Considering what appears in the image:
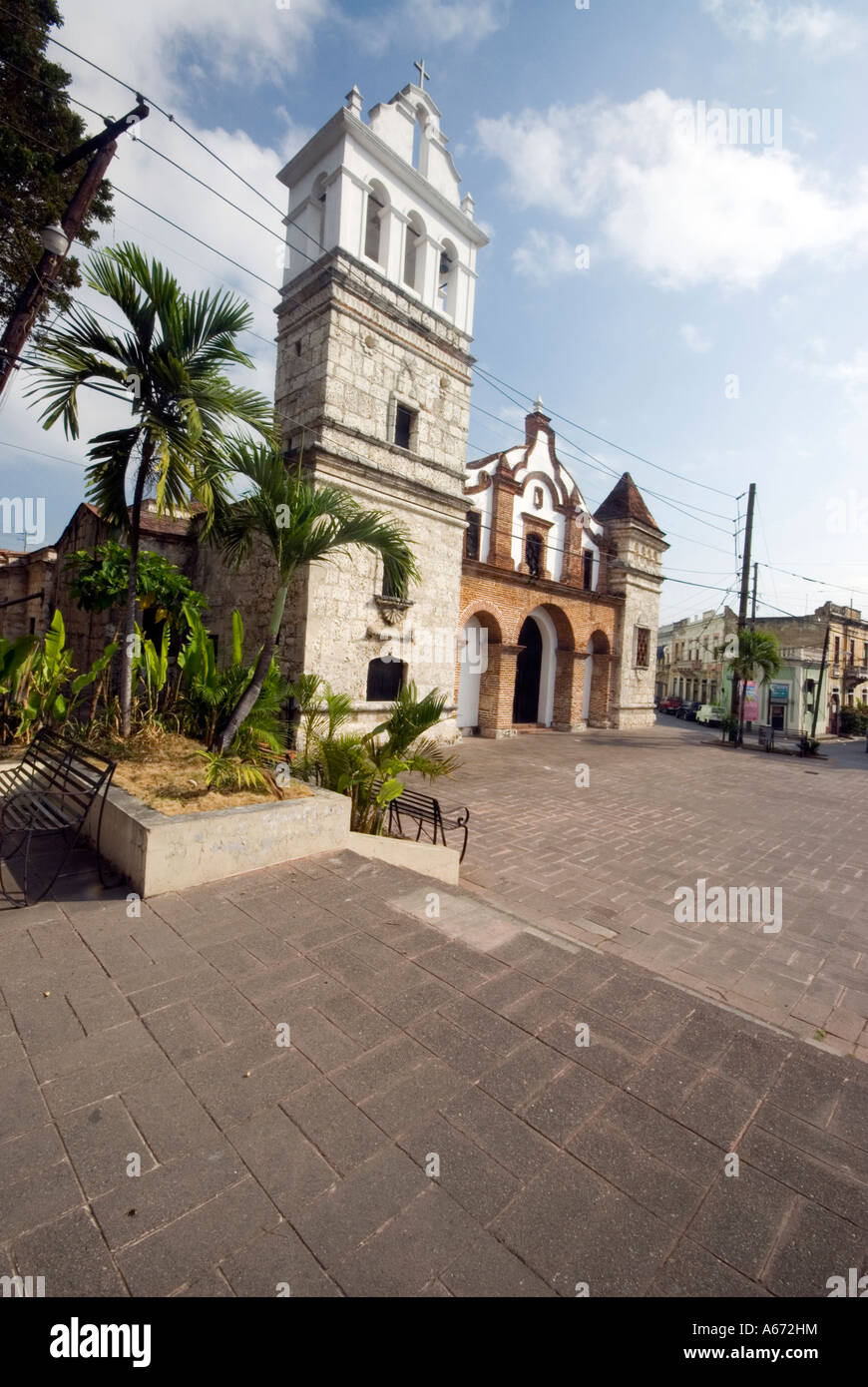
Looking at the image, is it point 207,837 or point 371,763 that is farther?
point 371,763

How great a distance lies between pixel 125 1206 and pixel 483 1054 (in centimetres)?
137

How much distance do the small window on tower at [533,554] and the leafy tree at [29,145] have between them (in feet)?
43.3

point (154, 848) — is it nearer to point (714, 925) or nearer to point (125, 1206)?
point (125, 1206)

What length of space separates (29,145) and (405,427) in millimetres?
7453

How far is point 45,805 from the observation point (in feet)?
13.9

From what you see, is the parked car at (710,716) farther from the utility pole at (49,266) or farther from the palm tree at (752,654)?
the utility pole at (49,266)

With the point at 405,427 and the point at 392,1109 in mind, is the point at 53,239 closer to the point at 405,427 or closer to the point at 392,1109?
the point at 405,427

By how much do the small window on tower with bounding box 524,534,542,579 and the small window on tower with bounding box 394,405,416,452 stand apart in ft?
21.6

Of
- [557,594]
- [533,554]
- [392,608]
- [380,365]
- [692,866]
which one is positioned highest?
[380,365]

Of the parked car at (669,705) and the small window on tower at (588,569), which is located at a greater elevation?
the small window on tower at (588,569)

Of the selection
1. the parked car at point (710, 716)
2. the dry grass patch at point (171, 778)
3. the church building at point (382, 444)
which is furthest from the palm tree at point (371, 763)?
the parked car at point (710, 716)

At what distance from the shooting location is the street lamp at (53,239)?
19.3 feet

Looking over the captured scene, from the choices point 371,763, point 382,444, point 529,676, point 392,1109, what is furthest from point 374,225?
point 392,1109
